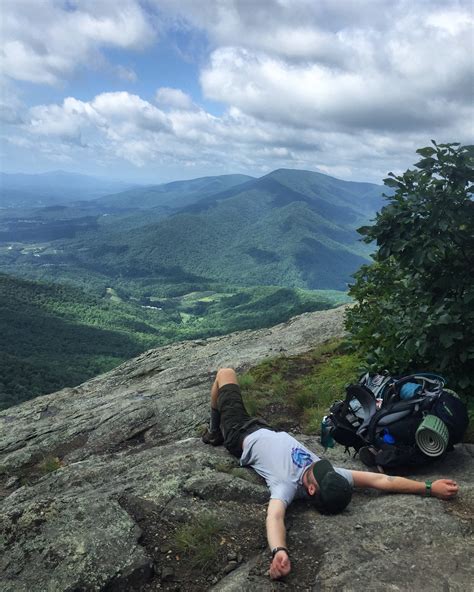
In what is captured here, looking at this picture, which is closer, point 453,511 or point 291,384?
point 453,511

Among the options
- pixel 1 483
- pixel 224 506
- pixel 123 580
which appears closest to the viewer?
pixel 123 580

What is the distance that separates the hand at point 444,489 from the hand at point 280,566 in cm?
299

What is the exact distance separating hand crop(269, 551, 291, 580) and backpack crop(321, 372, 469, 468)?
126 inches

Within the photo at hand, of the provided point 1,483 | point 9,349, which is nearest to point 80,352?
point 9,349

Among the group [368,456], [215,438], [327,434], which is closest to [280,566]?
[368,456]

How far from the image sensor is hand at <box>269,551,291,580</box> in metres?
5.61

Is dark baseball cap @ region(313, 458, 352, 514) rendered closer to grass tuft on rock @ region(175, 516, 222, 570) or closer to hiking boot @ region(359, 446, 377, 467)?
hiking boot @ region(359, 446, 377, 467)

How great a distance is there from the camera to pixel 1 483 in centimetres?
1224

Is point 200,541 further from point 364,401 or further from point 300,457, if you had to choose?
point 364,401

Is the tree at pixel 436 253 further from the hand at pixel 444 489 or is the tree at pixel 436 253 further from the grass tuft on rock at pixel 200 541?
the grass tuft on rock at pixel 200 541

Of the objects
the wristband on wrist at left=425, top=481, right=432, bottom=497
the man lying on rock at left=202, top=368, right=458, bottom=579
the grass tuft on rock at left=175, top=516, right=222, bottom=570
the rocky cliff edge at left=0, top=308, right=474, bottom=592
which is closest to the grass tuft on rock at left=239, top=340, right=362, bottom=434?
the rocky cliff edge at left=0, top=308, right=474, bottom=592

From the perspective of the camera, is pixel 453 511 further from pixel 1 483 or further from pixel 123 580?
pixel 1 483

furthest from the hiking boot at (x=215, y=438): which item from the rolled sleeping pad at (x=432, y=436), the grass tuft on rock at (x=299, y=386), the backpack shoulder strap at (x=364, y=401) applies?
the rolled sleeping pad at (x=432, y=436)

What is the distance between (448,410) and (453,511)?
67.8 inches
